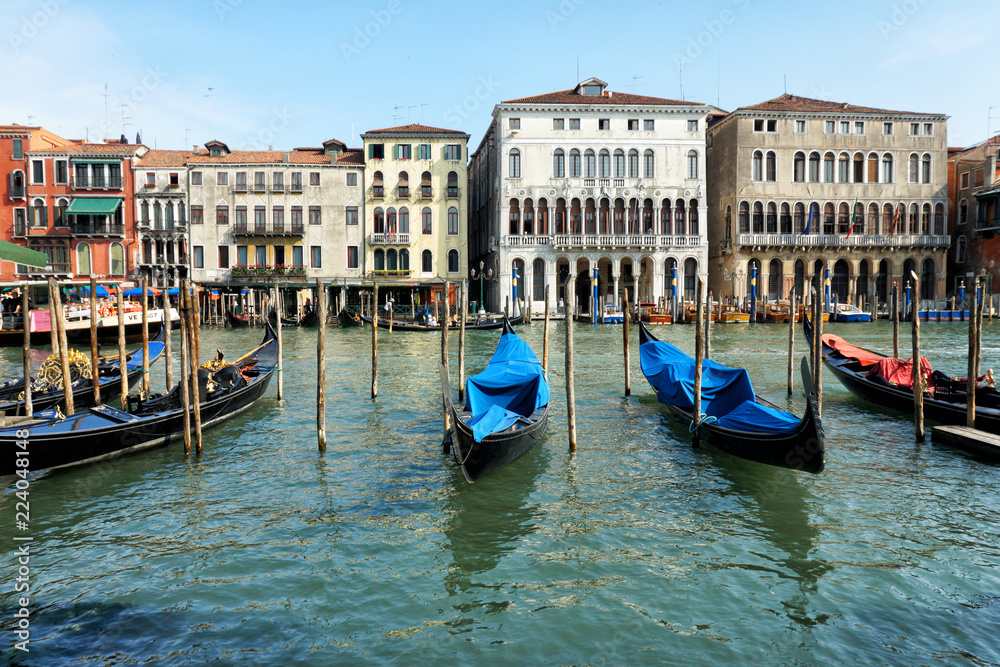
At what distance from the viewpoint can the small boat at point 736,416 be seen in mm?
5991

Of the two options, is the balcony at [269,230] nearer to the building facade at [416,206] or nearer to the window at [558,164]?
the building facade at [416,206]

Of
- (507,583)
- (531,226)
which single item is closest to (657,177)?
(531,226)

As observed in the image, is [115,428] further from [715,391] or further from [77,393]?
[715,391]

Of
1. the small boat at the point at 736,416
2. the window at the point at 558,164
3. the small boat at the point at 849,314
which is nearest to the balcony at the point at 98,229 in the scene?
the window at the point at 558,164

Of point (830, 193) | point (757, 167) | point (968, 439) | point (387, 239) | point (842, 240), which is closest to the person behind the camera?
point (968, 439)

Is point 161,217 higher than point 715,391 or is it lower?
higher

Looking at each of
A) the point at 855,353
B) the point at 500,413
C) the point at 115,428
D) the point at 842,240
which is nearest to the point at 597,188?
the point at 842,240

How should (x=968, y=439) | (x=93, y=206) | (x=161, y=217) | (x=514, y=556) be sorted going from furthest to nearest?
(x=161, y=217) < (x=93, y=206) < (x=968, y=439) < (x=514, y=556)

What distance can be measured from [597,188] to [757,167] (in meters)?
7.06

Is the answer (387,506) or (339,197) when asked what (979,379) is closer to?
(387,506)

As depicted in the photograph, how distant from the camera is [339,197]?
96.2 feet

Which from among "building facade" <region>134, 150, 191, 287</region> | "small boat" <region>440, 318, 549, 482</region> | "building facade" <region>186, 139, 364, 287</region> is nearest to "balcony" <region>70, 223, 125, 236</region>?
"building facade" <region>134, 150, 191, 287</region>

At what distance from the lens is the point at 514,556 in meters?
5.01

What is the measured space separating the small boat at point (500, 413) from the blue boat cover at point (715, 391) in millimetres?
1838
